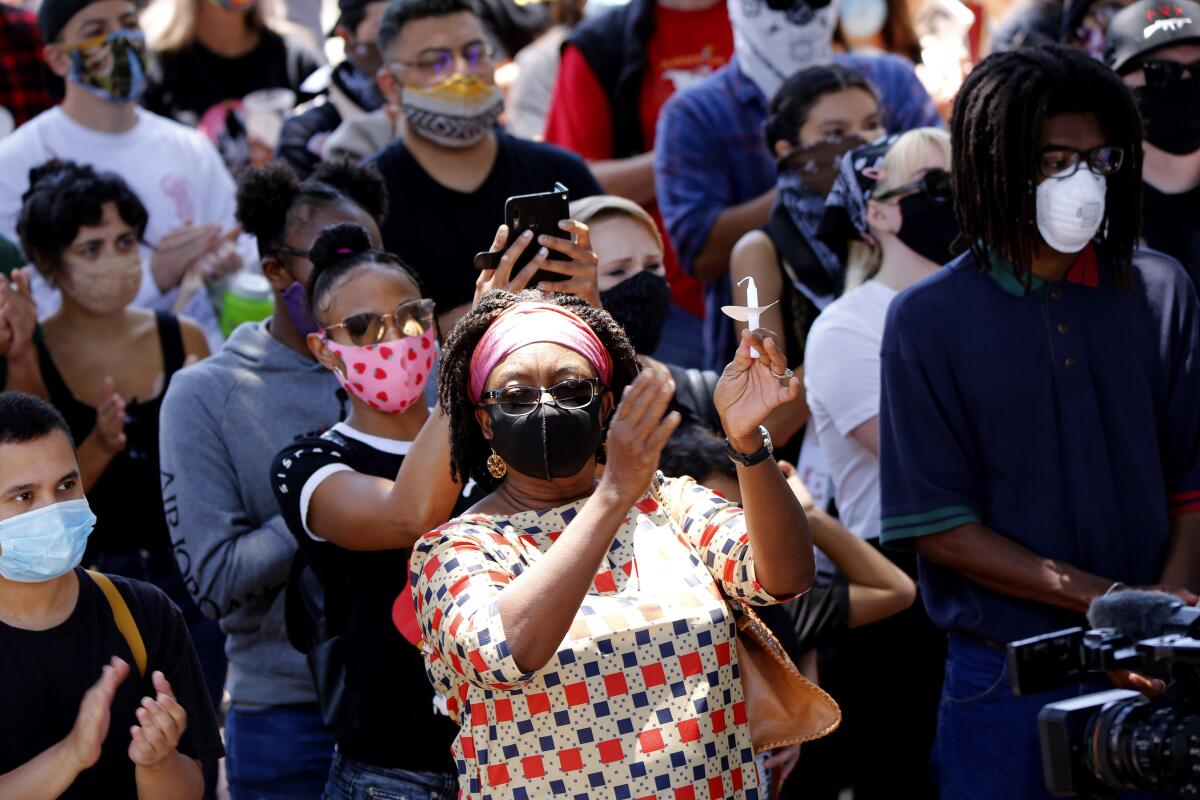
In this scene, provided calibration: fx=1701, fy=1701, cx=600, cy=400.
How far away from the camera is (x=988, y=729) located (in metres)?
3.85

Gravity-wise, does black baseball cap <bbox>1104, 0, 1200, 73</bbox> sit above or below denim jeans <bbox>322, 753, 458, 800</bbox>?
above

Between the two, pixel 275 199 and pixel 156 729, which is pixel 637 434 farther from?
pixel 275 199

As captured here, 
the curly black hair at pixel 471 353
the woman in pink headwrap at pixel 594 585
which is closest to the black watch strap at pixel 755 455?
the woman in pink headwrap at pixel 594 585

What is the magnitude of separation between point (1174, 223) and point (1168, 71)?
45 centimetres

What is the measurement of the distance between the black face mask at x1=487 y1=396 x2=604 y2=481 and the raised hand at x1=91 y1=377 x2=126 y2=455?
2.22 m

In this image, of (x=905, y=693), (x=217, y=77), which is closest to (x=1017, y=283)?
(x=905, y=693)

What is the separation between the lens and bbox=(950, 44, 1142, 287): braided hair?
3893 millimetres

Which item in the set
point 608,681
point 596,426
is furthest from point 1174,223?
point 608,681

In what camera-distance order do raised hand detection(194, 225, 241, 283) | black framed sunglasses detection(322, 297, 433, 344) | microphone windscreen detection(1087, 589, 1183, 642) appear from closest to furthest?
microphone windscreen detection(1087, 589, 1183, 642) → black framed sunglasses detection(322, 297, 433, 344) → raised hand detection(194, 225, 241, 283)

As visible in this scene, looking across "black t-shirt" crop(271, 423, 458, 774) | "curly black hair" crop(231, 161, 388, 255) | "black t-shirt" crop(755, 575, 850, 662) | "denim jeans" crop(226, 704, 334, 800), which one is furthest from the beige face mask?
"black t-shirt" crop(755, 575, 850, 662)

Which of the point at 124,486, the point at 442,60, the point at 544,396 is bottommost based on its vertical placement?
the point at 124,486

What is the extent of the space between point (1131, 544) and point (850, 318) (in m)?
1.22

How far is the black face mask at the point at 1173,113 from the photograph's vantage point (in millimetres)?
5012

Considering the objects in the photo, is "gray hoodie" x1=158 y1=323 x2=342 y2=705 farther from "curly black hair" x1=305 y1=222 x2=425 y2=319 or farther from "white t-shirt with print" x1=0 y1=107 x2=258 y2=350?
"white t-shirt with print" x1=0 y1=107 x2=258 y2=350
